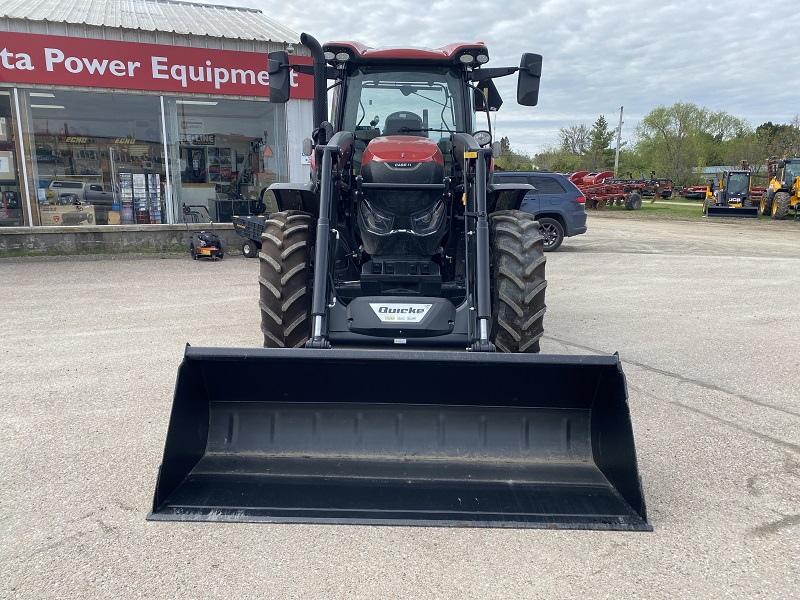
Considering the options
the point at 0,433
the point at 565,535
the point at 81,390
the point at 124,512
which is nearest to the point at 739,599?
the point at 565,535

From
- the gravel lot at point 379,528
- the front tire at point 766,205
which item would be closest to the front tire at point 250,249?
the gravel lot at point 379,528

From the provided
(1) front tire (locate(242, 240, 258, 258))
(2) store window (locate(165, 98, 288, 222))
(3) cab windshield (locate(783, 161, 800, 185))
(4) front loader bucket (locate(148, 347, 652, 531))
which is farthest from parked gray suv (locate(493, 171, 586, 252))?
(3) cab windshield (locate(783, 161, 800, 185))

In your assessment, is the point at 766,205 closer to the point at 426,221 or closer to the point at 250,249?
the point at 250,249

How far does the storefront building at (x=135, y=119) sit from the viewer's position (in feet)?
39.8

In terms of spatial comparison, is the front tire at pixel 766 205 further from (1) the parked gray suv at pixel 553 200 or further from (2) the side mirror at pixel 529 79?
(2) the side mirror at pixel 529 79

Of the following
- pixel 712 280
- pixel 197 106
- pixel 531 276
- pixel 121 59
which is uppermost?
pixel 121 59

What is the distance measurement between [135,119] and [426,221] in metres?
10.8

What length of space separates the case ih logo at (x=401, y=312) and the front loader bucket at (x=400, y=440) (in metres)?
0.94

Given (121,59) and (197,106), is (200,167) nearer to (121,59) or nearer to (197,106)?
(197,106)

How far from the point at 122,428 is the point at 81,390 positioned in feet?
3.30

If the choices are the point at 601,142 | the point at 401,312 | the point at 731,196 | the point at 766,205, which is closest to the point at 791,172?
the point at 766,205

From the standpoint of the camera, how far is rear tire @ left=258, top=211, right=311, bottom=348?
14.3 ft

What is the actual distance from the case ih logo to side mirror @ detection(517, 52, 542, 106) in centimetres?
194

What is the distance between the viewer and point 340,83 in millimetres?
5344
